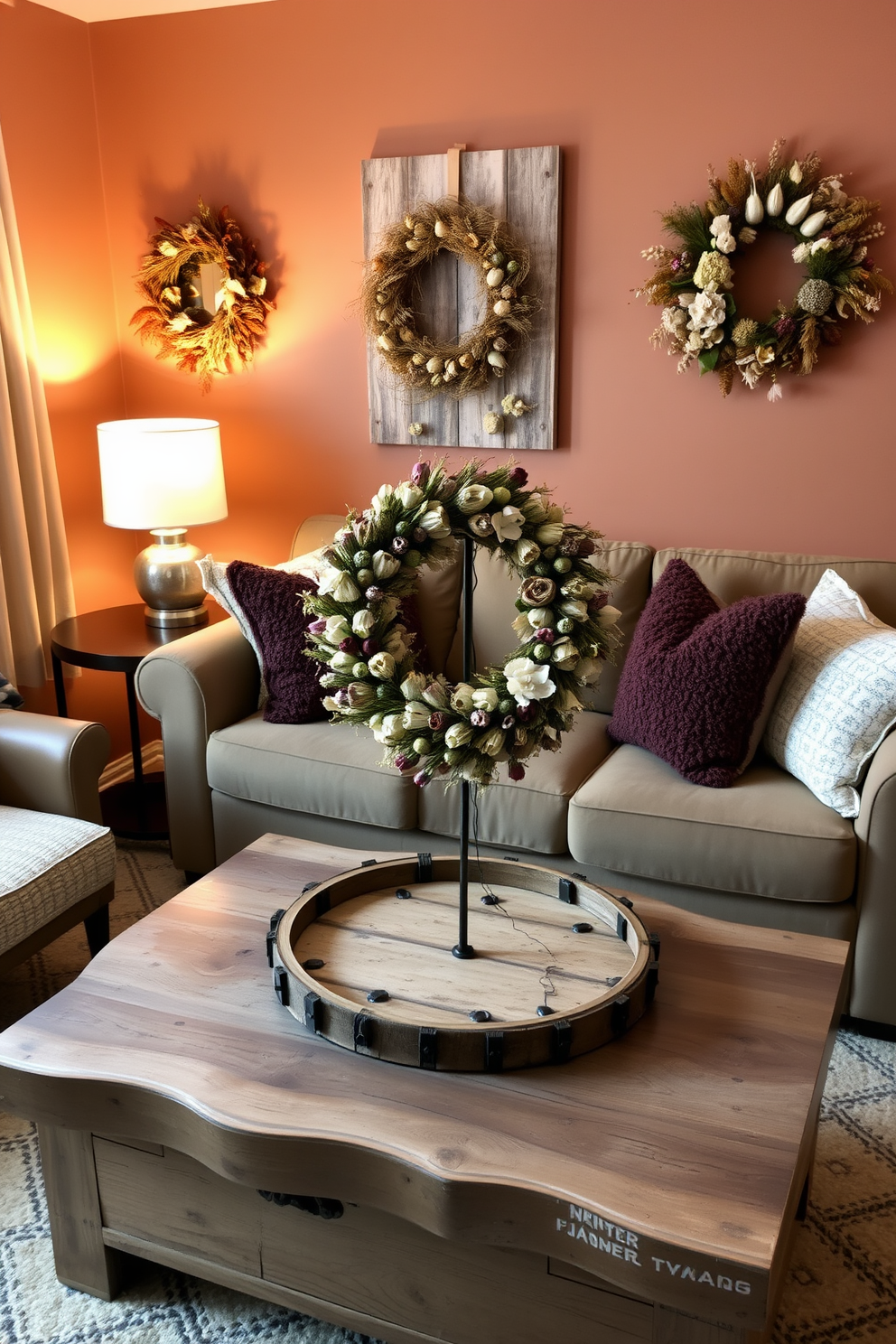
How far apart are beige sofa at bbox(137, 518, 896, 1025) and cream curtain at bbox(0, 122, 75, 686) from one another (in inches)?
23.3

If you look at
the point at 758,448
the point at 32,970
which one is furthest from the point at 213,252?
the point at 32,970

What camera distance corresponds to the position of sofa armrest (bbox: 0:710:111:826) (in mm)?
2406

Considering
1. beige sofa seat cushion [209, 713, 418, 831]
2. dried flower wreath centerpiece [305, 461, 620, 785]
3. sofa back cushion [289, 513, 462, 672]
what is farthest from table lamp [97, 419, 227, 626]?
dried flower wreath centerpiece [305, 461, 620, 785]

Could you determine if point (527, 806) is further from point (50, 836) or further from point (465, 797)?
point (50, 836)

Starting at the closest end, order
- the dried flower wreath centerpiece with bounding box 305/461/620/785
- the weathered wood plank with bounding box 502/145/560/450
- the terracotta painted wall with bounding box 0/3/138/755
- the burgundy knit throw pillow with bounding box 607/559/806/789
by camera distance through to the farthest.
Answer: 1. the dried flower wreath centerpiece with bounding box 305/461/620/785
2. the burgundy knit throw pillow with bounding box 607/559/806/789
3. the weathered wood plank with bounding box 502/145/560/450
4. the terracotta painted wall with bounding box 0/3/138/755

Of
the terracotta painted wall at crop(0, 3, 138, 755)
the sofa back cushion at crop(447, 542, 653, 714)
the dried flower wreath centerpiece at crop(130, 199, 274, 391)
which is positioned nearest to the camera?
the sofa back cushion at crop(447, 542, 653, 714)

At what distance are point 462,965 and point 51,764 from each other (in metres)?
1.21

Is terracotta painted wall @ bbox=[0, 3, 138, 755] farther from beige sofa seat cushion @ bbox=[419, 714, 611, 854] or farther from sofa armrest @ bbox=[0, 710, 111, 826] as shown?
beige sofa seat cushion @ bbox=[419, 714, 611, 854]

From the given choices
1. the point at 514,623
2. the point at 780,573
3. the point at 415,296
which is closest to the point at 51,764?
the point at 514,623

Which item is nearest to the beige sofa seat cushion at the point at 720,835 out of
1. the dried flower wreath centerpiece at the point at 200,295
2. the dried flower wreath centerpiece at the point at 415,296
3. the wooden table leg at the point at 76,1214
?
the wooden table leg at the point at 76,1214

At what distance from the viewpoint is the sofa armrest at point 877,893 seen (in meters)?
2.14

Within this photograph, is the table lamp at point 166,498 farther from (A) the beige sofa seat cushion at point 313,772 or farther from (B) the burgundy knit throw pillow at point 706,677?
(B) the burgundy knit throw pillow at point 706,677

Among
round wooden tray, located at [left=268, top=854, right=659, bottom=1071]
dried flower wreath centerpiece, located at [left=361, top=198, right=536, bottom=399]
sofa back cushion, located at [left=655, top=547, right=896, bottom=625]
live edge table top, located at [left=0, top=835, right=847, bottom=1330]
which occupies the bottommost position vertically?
live edge table top, located at [left=0, top=835, right=847, bottom=1330]

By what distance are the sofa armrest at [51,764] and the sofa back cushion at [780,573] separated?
1505 millimetres
